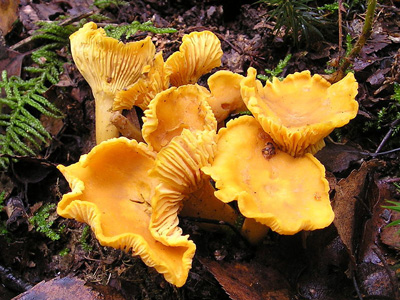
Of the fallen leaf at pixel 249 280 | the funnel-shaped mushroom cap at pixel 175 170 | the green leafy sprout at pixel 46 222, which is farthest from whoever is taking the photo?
the green leafy sprout at pixel 46 222

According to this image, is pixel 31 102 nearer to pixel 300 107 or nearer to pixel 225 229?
pixel 225 229

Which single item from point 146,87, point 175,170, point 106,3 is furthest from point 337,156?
point 106,3

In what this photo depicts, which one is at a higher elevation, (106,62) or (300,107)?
(106,62)

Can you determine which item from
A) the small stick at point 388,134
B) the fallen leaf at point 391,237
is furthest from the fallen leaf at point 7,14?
the fallen leaf at point 391,237

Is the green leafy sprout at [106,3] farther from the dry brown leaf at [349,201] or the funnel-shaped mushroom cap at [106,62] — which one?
the dry brown leaf at [349,201]

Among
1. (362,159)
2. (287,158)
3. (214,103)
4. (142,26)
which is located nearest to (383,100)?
(362,159)

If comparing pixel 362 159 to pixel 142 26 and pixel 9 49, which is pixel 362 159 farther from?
pixel 9 49
